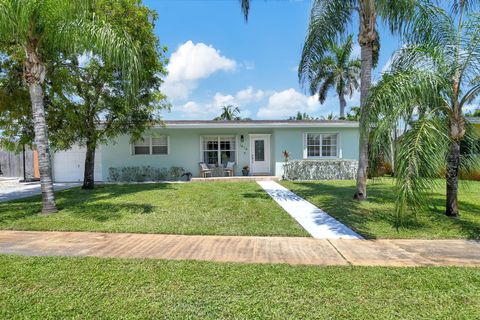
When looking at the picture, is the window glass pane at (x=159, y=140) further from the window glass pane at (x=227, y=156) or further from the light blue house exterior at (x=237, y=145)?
the window glass pane at (x=227, y=156)

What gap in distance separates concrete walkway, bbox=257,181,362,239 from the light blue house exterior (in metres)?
6.63

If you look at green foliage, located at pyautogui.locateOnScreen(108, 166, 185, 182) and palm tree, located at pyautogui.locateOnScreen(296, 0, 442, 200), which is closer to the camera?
palm tree, located at pyautogui.locateOnScreen(296, 0, 442, 200)

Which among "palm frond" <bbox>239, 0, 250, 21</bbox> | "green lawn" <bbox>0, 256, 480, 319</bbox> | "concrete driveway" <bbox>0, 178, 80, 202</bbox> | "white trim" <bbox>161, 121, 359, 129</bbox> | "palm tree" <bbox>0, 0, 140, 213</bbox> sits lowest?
"green lawn" <bbox>0, 256, 480, 319</bbox>

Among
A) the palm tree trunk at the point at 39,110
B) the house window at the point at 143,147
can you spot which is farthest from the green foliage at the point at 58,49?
the house window at the point at 143,147

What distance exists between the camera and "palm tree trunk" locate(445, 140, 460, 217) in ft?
22.6

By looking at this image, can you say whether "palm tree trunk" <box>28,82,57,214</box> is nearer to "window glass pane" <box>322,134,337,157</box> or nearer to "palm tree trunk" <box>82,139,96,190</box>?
"palm tree trunk" <box>82,139,96,190</box>

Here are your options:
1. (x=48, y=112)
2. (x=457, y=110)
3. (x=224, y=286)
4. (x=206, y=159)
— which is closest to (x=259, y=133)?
(x=206, y=159)

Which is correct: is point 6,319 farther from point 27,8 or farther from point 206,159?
point 206,159

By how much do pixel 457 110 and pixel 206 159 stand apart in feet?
43.5

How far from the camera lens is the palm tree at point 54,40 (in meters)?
7.11

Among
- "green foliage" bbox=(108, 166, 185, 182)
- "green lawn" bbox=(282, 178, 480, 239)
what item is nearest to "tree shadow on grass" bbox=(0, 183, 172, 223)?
"green lawn" bbox=(282, 178, 480, 239)

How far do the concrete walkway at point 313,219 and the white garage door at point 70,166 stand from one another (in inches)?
484

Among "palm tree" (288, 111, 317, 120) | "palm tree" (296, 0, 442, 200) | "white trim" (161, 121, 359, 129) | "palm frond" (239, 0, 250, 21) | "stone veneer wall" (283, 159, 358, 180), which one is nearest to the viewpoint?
"palm tree" (296, 0, 442, 200)

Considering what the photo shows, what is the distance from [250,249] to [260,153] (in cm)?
1337
